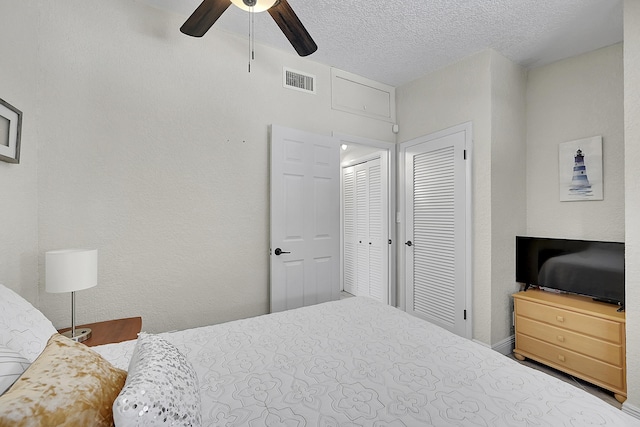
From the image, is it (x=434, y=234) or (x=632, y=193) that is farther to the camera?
(x=434, y=234)

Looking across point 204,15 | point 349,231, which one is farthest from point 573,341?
point 204,15

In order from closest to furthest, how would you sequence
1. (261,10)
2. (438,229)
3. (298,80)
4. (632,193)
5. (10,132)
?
1. (10,132)
2. (261,10)
3. (632,193)
4. (298,80)
5. (438,229)

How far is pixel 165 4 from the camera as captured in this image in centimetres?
222

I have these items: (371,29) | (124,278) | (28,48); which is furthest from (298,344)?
(371,29)

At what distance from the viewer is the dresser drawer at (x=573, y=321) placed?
7.16 ft

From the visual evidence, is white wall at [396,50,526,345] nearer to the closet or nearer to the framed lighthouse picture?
the framed lighthouse picture

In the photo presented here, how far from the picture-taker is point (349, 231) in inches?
183

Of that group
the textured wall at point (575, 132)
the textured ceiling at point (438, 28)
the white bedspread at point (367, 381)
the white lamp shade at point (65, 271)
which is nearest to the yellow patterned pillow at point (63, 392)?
the white bedspread at point (367, 381)

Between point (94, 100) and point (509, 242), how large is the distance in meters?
3.56

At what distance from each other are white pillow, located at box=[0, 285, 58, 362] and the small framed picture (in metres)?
0.80

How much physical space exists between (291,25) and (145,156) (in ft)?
4.50

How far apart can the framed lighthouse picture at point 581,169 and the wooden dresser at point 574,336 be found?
0.91 metres

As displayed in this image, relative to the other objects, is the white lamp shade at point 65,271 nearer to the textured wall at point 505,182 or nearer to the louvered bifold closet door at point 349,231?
the textured wall at point 505,182

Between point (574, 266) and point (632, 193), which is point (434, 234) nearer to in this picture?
point (574, 266)
